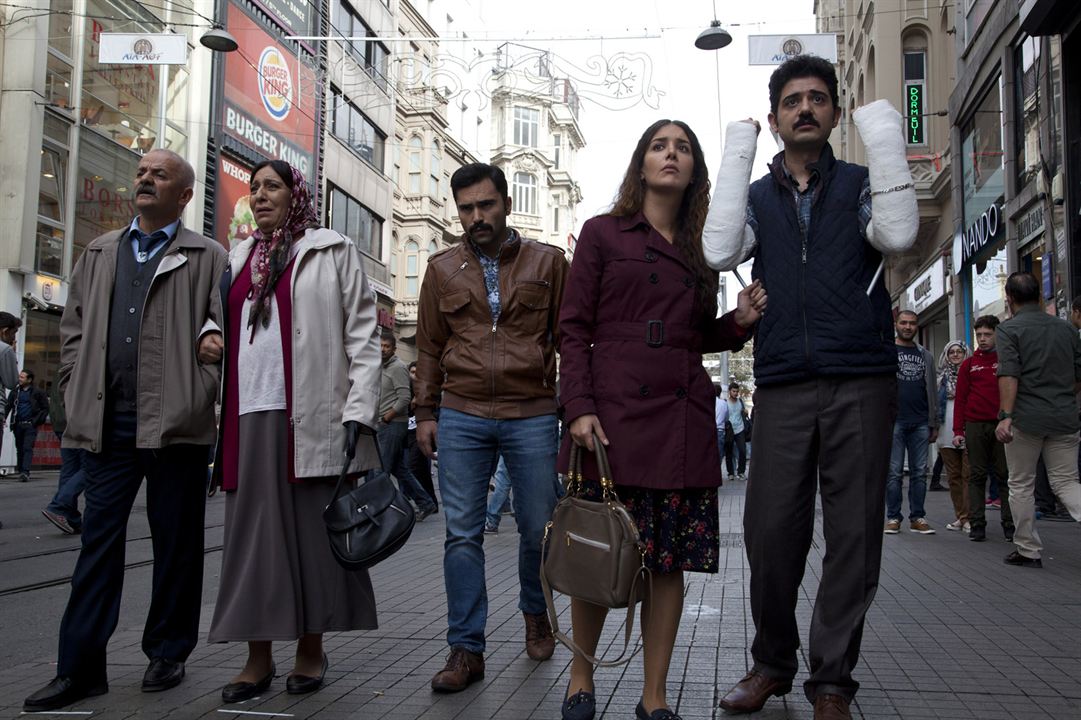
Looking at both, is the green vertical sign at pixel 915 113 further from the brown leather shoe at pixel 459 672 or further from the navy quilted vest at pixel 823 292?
the brown leather shoe at pixel 459 672

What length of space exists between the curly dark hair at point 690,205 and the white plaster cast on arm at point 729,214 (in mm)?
103

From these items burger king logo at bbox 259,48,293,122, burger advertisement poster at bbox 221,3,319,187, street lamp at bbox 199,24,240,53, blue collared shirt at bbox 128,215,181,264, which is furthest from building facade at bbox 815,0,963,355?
blue collared shirt at bbox 128,215,181,264

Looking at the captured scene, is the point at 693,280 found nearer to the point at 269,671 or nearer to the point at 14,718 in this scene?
the point at 269,671

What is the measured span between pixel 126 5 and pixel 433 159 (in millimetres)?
23005

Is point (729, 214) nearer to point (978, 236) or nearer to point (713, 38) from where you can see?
point (713, 38)

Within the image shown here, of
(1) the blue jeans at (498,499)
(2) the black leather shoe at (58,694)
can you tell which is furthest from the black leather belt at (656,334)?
(1) the blue jeans at (498,499)

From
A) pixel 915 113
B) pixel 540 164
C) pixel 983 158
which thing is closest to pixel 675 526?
pixel 983 158

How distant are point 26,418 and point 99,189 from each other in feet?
24.3

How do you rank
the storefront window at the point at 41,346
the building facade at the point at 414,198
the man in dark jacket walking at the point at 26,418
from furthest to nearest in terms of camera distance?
1. the building facade at the point at 414,198
2. the storefront window at the point at 41,346
3. the man in dark jacket walking at the point at 26,418

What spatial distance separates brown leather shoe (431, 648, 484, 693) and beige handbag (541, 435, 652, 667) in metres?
0.66

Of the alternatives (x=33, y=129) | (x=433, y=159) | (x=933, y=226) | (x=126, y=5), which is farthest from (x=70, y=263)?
(x=433, y=159)

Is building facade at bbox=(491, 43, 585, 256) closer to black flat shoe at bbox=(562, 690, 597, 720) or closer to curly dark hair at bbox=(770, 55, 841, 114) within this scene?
curly dark hair at bbox=(770, 55, 841, 114)

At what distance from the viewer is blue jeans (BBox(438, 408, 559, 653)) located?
4.41 m

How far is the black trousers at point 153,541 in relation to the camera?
4059 mm
